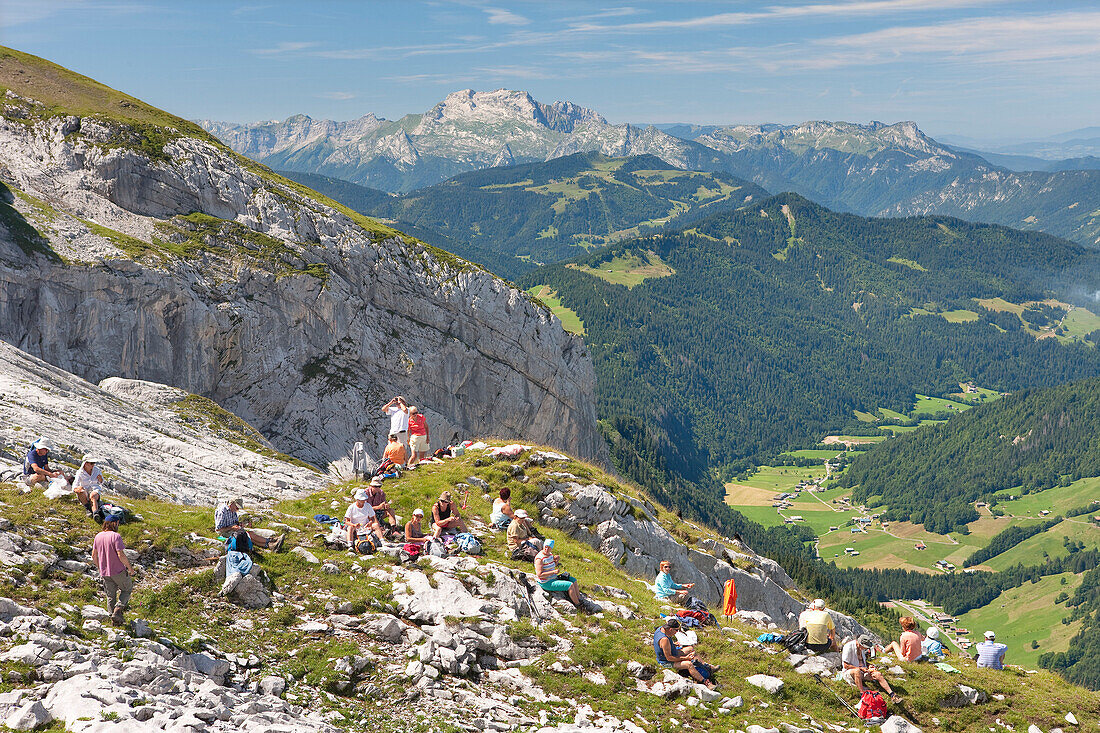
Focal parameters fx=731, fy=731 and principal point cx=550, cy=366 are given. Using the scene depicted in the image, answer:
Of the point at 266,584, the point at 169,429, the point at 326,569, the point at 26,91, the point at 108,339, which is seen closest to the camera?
the point at 266,584

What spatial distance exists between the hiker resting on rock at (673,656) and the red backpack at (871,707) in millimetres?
4596

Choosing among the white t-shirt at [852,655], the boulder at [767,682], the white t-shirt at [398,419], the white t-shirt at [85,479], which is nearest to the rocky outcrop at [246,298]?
the white t-shirt at [398,419]

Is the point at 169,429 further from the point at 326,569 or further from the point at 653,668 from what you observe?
the point at 653,668

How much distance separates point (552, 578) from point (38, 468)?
762 inches

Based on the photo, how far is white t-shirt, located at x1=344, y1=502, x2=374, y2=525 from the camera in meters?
28.2

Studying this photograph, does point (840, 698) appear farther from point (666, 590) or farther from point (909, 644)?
point (666, 590)

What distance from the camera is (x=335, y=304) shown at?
87.6 metres

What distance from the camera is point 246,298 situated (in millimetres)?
80500

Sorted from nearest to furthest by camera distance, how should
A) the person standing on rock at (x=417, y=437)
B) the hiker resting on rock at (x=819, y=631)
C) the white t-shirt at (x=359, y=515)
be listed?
1. the hiker resting on rock at (x=819, y=631)
2. the white t-shirt at (x=359, y=515)
3. the person standing on rock at (x=417, y=437)

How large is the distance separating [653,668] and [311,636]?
10.4 meters

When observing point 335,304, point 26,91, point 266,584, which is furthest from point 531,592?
point 26,91

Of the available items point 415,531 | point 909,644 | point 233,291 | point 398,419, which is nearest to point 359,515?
point 415,531

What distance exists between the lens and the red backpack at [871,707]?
22.3 meters

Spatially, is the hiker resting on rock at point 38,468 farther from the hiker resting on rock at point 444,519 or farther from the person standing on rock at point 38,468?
the hiker resting on rock at point 444,519
